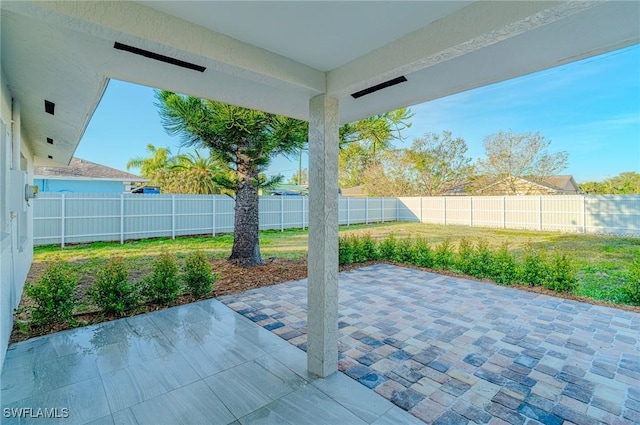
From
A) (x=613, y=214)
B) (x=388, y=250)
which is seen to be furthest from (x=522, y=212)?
(x=388, y=250)

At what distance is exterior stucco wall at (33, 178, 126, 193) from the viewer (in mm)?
17227

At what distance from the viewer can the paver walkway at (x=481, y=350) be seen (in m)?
2.39

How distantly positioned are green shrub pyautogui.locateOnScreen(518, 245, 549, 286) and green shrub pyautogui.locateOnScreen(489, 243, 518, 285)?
0.13 m

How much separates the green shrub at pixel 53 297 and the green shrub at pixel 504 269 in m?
7.19

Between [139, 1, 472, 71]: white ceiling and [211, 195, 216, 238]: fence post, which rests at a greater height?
[139, 1, 472, 71]: white ceiling

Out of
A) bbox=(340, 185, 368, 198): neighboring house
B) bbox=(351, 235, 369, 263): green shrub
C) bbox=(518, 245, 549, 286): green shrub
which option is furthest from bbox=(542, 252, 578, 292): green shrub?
bbox=(340, 185, 368, 198): neighboring house

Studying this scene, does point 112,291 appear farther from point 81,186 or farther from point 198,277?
point 81,186

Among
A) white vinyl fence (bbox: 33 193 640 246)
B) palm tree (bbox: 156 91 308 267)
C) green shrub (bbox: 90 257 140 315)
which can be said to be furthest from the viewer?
white vinyl fence (bbox: 33 193 640 246)

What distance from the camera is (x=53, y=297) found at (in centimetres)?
372

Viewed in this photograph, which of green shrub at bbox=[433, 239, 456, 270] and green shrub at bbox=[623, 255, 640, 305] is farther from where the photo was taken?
green shrub at bbox=[433, 239, 456, 270]

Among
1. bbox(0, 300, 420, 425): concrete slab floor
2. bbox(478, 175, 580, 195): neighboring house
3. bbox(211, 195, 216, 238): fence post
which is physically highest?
bbox(478, 175, 580, 195): neighboring house

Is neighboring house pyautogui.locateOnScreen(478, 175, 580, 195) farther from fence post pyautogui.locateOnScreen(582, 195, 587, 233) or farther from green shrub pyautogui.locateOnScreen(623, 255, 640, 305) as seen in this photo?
green shrub pyautogui.locateOnScreen(623, 255, 640, 305)

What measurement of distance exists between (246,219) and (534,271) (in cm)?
619

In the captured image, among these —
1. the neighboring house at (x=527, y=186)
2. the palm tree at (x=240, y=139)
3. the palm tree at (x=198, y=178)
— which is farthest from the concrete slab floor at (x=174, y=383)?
the neighboring house at (x=527, y=186)
